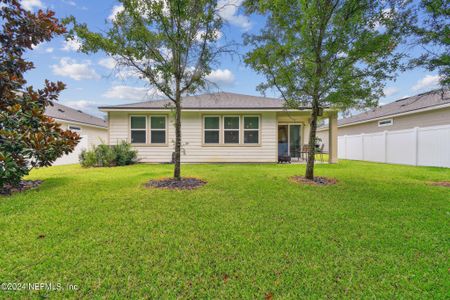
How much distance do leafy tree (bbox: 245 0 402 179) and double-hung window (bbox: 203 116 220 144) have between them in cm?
554

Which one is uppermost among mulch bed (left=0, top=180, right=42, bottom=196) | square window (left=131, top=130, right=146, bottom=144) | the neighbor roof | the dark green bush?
the neighbor roof

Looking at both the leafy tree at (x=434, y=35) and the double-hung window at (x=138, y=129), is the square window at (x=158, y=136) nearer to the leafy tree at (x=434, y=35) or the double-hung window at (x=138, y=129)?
the double-hung window at (x=138, y=129)

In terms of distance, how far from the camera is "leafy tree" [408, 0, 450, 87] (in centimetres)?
541

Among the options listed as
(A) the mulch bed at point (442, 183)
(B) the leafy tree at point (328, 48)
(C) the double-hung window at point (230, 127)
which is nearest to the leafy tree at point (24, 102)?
(B) the leafy tree at point (328, 48)

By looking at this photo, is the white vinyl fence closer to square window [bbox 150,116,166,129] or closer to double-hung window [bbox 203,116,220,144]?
double-hung window [bbox 203,116,220,144]

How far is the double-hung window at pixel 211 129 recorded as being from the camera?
38.4ft

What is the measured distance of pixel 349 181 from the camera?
6691mm

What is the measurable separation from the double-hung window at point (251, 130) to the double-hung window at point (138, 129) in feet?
18.4

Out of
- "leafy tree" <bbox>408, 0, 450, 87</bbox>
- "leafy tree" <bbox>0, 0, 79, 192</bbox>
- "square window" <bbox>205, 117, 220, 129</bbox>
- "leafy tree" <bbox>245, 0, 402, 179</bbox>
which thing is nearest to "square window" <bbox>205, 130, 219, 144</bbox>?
"square window" <bbox>205, 117, 220, 129</bbox>

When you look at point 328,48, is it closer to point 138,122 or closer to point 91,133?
point 138,122

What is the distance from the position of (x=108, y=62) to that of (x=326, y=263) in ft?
21.9

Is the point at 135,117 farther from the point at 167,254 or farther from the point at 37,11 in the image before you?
the point at 167,254

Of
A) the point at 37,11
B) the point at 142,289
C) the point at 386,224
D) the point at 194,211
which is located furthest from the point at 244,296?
the point at 37,11

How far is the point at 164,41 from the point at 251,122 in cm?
686
